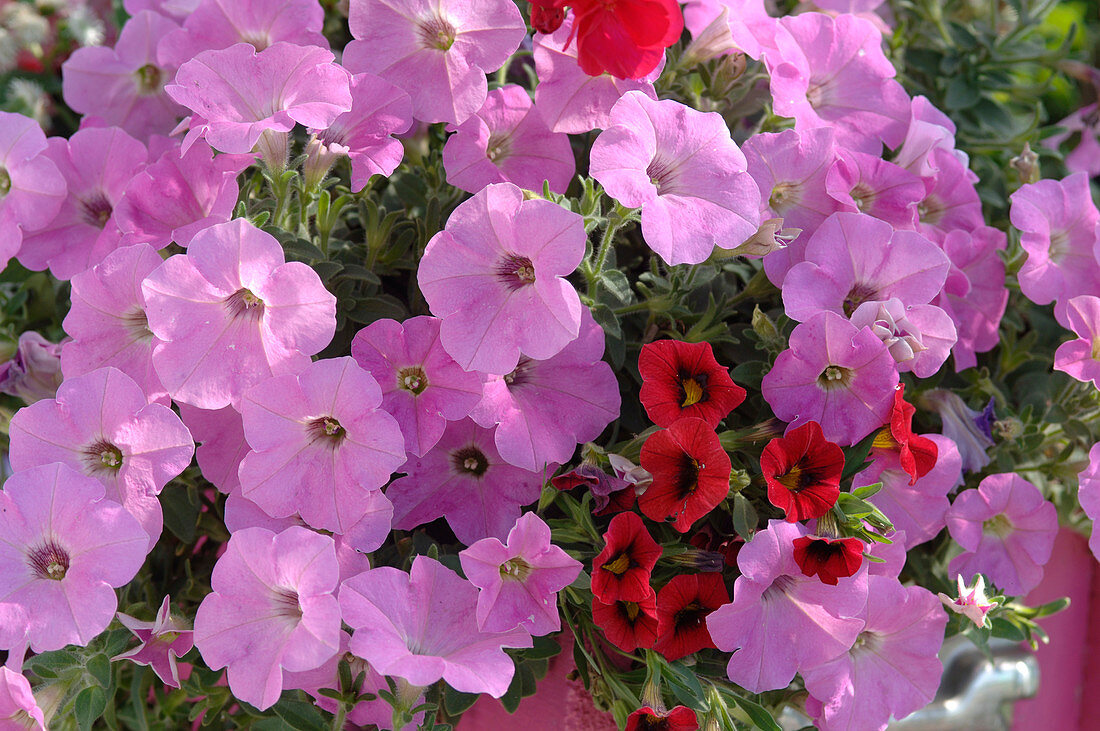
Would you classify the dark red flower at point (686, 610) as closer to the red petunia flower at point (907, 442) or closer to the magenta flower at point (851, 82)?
the red petunia flower at point (907, 442)

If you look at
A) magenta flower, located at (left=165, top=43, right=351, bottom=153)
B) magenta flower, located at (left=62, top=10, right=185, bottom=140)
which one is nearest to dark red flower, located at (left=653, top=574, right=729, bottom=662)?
magenta flower, located at (left=165, top=43, right=351, bottom=153)

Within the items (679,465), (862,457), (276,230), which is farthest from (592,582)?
(276,230)

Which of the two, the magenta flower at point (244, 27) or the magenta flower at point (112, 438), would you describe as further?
the magenta flower at point (244, 27)

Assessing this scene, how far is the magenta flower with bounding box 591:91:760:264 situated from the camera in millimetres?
577

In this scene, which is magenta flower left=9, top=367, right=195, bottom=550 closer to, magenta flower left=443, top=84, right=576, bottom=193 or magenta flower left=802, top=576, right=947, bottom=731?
magenta flower left=443, top=84, right=576, bottom=193

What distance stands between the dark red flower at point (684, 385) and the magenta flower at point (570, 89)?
177 mm

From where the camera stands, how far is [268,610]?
1.84 feet

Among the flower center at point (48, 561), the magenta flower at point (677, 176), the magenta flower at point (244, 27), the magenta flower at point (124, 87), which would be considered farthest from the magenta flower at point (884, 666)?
the magenta flower at point (124, 87)

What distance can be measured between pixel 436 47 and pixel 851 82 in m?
0.34

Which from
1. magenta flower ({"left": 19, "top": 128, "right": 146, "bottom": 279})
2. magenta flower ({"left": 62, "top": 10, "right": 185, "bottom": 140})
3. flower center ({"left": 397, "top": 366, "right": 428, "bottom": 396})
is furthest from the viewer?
magenta flower ({"left": 62, "top": 10, "right": 185, "bottom": 140})

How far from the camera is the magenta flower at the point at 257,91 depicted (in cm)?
60

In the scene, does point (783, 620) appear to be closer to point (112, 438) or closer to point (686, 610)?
point (686, 610)

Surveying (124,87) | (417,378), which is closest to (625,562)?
(417,378)

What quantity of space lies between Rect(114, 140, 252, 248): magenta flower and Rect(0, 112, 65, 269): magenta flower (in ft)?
0.27
